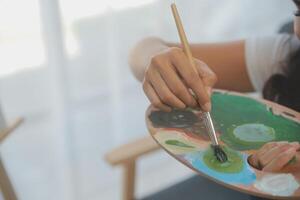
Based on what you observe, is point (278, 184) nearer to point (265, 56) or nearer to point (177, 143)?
point (177, 143)

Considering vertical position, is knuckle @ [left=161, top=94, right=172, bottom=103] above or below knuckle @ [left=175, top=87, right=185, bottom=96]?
below

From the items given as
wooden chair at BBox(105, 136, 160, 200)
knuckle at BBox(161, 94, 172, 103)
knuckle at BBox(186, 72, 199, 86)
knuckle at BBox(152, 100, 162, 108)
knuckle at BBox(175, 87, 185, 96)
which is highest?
knuckle at BBox(186, 72, 199, 86)

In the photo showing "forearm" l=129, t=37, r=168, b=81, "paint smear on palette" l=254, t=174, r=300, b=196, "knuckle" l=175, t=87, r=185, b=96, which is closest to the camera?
"paint smear on palette" l=254, t=174, r=300, b=196

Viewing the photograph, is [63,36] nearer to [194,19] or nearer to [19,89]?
[19,89]

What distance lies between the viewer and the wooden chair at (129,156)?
71cm

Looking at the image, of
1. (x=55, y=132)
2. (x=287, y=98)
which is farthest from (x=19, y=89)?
(x=287, y=98)

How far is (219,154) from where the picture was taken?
1.33 ft

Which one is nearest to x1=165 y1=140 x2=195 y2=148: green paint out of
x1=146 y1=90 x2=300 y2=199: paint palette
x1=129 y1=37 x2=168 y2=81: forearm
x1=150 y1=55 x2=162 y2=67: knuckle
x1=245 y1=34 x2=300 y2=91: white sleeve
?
x1=146 y1=90 x2=300 y2=199: paint palette

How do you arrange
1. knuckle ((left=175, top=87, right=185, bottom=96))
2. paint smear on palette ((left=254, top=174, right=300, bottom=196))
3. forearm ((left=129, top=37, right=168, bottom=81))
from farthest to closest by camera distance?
forearm ((left=129, top=37, right=168, bottom=81)), knuckle ((left=175, top=87, right=185, bottom=96)), paint smear on palette ((left=254, top=174, right=300, bottom=196))

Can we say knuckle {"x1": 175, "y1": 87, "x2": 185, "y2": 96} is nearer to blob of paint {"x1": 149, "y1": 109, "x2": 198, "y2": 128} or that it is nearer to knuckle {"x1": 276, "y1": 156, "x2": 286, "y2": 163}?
blob of paint {"x1": 149, "y1": 109, "x2": 198, "y2": 128}

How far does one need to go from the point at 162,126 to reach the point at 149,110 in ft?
0.16

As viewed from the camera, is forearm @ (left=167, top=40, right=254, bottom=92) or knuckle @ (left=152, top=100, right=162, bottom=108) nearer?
knuckle @ (left=152, top=100, right=162, bottom=108)

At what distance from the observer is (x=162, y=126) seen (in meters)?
0.46

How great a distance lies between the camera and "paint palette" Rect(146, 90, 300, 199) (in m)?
0.36
